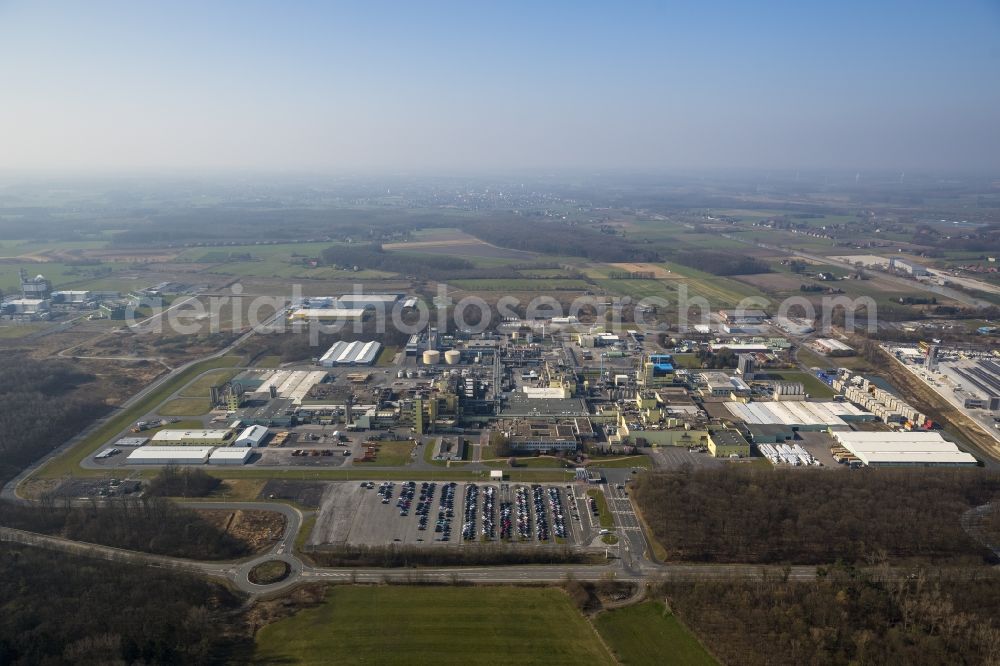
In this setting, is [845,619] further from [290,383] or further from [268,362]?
[268,362]

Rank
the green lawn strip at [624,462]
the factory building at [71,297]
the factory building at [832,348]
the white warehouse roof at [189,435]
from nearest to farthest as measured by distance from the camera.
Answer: the green lawn strip at [624,462]
the white warehouse roof at [189,435]
the factory building at [832,348]
the factory building at [71,297]

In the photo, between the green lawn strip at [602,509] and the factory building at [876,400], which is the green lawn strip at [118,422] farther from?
the factory building at [876,400]

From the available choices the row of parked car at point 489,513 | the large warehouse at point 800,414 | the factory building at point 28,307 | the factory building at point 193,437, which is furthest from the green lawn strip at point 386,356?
the factory building at point 28,307

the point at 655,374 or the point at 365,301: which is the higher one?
the point at 365,301

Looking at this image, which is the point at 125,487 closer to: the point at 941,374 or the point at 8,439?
the point at 8,439

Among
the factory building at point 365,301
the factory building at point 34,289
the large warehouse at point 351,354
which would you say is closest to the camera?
the large warehouse at point 351,354

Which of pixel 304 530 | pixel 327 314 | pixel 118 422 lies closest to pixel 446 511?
pixel 304 530
